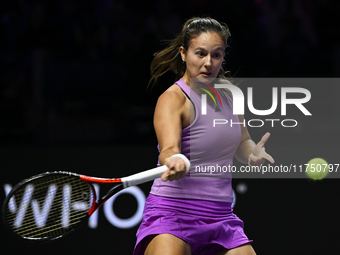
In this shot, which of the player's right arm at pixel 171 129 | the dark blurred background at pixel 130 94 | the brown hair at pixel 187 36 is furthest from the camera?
the dark blurred background at pixel 130 94

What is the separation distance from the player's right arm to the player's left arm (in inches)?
16.4

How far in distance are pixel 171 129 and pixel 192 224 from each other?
0.44m

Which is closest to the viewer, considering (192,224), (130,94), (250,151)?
(192,224)

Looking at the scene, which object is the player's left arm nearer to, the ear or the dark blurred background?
the ear

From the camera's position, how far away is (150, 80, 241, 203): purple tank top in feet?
7.33

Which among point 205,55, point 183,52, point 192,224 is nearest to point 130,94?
point 183,52

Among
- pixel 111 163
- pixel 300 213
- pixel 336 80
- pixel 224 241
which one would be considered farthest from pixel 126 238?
pixel 336 80

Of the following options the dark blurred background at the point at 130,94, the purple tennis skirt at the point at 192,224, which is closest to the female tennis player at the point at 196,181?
the purple tennis skirt at the point at 192,224

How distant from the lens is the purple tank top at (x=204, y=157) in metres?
2.23

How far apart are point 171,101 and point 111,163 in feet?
7.06

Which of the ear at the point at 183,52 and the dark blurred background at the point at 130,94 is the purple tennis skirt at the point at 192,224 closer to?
the ear at the point at 183,52

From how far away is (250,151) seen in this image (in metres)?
2.50

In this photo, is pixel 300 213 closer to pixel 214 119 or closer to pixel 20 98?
pixel 214 119

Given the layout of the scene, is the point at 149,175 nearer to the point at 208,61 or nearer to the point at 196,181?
the point at 196,181
